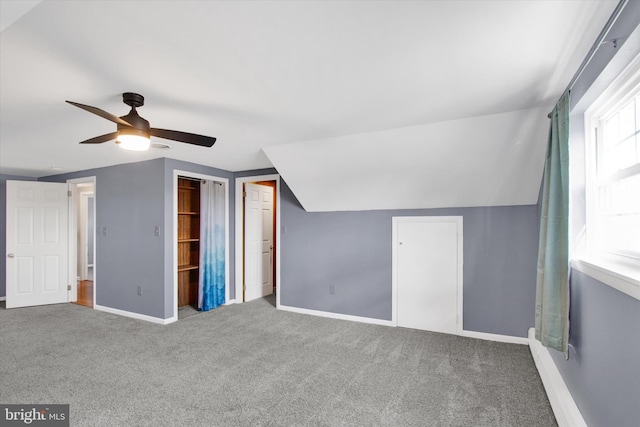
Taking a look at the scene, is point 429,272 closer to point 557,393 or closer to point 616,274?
point 557,393

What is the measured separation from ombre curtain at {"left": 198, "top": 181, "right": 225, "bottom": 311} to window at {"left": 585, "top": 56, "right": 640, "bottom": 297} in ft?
14.3

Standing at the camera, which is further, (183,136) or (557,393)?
(183,136)

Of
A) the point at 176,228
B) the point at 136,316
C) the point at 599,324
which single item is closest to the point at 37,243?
the point at 136,316

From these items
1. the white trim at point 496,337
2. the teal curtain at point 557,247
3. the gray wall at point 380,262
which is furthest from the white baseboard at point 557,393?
the gray wall at point 380,262

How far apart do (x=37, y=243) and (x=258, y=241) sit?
11.7ft

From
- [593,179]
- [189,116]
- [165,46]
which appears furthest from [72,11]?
[593,179]

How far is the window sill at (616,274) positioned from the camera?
1296 mm

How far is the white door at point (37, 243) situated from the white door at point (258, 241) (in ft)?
10.1

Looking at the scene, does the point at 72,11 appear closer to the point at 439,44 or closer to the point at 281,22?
the point at 281,22

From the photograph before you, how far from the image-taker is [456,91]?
225 centimetres

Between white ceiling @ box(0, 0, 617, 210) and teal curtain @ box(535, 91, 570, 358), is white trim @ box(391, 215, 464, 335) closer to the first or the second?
white ceiling @ box(0, 0, 617, 210)

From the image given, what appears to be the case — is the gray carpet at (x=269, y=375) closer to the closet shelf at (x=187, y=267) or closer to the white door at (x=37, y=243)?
the closet shelf at (x=187, y=267)

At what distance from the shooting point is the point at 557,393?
218cm

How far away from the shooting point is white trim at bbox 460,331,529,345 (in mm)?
3388
